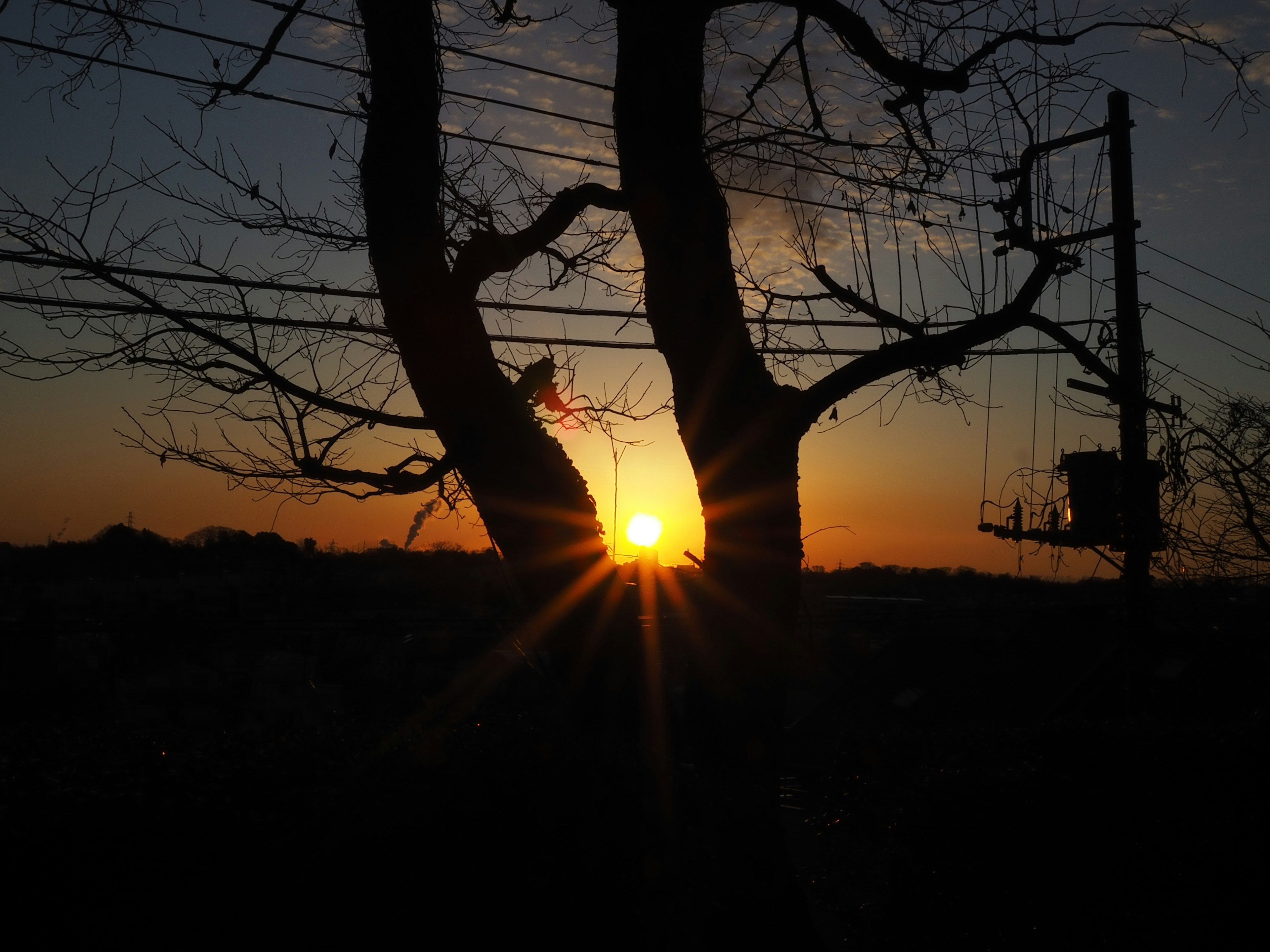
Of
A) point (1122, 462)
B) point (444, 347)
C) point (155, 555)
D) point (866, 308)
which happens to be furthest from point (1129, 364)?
point (155, 555)

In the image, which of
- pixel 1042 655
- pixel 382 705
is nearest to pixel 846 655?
pixel 1042 655

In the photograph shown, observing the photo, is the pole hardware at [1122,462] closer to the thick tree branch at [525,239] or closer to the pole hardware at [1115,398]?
the pole hardware at [1115,398]

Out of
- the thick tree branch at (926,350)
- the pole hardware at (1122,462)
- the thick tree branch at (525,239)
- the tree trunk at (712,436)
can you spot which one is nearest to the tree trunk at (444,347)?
the thick tree branch at (525,239)

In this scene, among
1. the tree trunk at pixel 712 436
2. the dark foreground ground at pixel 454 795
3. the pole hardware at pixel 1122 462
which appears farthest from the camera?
the pole hardware at pixel 1122 462

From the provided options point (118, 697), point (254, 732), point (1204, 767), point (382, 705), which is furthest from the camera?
point (382, 705)

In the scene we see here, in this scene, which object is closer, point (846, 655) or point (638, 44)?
point (638, 44)

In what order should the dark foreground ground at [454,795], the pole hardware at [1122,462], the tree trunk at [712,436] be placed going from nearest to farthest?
the dark foreground ground at [454,795] < the tree trunk at [712,436] < the pole hardware at [1122,462]

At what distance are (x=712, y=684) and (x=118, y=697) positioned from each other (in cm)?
711

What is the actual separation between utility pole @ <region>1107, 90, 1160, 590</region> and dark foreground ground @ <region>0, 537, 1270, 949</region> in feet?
2.35

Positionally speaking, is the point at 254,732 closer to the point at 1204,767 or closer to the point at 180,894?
the point at 180,894

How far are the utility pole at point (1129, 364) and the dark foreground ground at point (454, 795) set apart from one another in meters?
0.72

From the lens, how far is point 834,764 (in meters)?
7.45

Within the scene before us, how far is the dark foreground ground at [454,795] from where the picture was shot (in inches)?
160

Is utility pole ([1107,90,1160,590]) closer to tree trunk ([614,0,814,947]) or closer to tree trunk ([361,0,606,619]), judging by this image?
tree trunk ([614,0,814,947])
